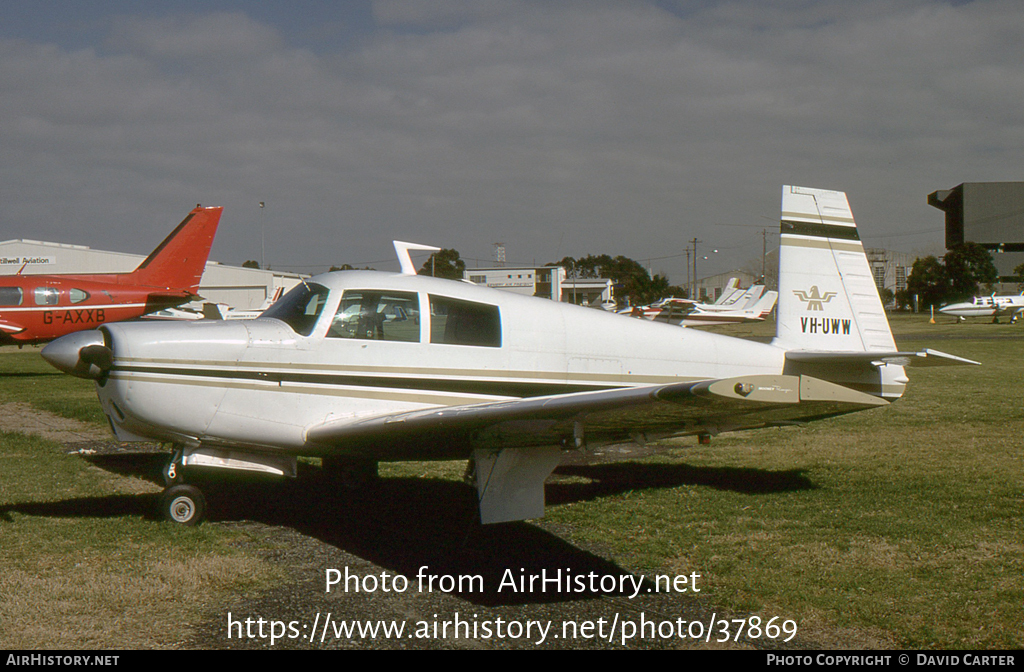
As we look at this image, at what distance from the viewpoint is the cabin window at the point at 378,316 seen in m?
5.75

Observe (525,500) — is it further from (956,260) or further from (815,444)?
(956,260)

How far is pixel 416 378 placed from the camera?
579 cm

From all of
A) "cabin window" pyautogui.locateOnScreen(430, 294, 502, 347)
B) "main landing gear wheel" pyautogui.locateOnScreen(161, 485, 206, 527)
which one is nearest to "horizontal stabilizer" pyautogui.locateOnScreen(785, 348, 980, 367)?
"cabin window" pyautogui.locateOnScreen(430, 294, 502, 347)

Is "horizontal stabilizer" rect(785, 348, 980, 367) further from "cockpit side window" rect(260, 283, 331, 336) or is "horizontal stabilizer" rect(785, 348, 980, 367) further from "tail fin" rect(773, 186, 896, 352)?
"cockpit side window" rect(260, 283, 331, 336)

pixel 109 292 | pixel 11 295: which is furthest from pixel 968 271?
pixel 11 295

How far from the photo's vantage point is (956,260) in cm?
7319

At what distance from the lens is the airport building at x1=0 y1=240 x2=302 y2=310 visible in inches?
2286

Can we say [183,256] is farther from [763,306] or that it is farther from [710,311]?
[763,306]

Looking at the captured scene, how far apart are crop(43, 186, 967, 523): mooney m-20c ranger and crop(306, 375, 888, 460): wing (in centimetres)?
2

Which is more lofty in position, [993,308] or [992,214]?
[992,214]

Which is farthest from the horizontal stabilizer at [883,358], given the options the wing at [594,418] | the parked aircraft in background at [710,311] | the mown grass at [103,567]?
the parked aircraft in background at [710,311]

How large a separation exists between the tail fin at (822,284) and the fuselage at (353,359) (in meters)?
1.57

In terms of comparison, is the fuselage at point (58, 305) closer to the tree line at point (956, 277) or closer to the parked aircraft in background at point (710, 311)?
the parked aircraft in background at point (710, 311)

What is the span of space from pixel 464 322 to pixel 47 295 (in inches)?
724
